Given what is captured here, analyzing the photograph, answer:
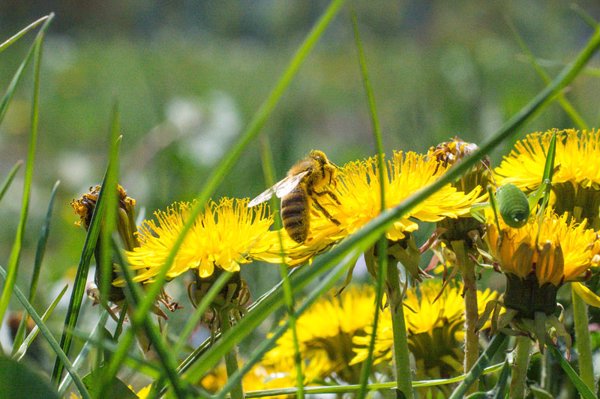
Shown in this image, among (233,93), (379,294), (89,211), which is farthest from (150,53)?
(379,294)

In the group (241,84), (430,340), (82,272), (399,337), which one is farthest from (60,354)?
(241,84)

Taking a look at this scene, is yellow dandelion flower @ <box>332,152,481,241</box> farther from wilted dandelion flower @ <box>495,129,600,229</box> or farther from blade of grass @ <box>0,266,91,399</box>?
blade of grass @ <box>0,266,91,399</box>

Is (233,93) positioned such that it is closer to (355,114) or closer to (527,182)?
(355,114)

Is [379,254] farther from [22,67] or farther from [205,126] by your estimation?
[205,126]

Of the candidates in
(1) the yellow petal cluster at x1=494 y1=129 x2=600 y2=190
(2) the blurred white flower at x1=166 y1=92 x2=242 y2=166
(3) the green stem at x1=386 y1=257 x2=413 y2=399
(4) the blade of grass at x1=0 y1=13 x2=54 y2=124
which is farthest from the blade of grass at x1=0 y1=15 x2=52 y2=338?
(2) the blurred white flower at x1=166 y1=92 x2=242 y2=166

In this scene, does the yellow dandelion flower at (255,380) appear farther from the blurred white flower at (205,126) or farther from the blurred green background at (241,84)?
the blurred white flower at (205,126)

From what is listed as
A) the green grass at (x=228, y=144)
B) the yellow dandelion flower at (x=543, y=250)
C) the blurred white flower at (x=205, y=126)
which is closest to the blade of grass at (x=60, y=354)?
the green grass at (x=228, y=144)
